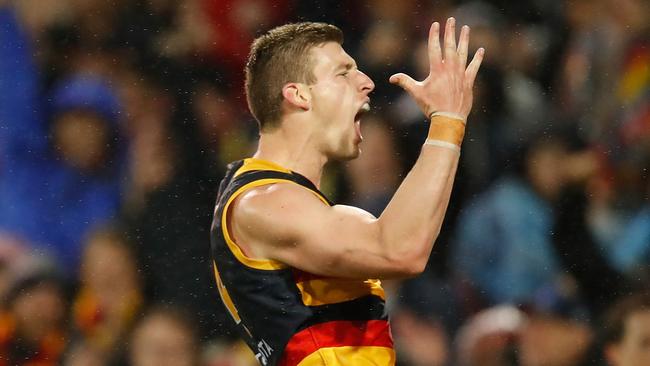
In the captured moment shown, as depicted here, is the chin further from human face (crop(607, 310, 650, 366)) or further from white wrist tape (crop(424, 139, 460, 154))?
human face (crop(607, 310, 650, 366))

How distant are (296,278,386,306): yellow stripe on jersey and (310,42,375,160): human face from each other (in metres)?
0.29

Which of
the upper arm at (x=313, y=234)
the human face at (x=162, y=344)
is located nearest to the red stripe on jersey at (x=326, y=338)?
the upper arm at (x=313, y=234)

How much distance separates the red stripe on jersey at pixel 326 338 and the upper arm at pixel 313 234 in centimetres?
13

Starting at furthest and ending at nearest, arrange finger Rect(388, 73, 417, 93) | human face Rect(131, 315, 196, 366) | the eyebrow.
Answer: human face Rect(131, 315, 196, 366)
the eyebrow
finger Rect(388, 73, 417, 93)

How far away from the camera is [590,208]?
12.3 ft

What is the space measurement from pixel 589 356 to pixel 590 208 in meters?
0.58

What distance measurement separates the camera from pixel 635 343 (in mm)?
3279

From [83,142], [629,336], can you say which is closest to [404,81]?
[629,336]

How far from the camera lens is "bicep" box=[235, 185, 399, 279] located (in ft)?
6.16

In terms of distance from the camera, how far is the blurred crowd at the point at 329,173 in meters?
3.66

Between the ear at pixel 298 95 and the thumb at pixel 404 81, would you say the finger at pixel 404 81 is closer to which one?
the thumb at pixel 404 81

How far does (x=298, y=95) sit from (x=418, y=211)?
1.45 feet

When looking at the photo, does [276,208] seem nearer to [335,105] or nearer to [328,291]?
[328,291]

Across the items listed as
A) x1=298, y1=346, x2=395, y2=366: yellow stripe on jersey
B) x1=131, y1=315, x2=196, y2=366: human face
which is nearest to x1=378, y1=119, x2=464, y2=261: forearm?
x1=298, y1=346, x2=395, y2=366: yellow stripe on jersey
